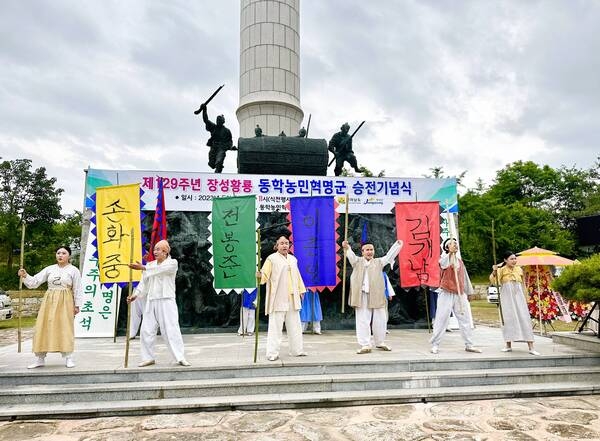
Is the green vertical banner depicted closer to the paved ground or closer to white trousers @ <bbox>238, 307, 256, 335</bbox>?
the paved ground

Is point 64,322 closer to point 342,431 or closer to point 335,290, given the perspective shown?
point 342,431

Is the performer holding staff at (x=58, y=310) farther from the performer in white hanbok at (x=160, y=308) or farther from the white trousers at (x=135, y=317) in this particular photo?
the white trousers at (x=135, y=317)

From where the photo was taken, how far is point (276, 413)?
4590 millimetres

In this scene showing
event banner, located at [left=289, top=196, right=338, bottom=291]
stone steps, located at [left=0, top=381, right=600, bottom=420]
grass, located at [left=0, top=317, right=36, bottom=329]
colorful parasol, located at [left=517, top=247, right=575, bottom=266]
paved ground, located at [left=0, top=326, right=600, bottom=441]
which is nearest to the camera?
paved ground, located at [left=0, top=326, right=600, bottom=441]

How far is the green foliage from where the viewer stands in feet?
20.7

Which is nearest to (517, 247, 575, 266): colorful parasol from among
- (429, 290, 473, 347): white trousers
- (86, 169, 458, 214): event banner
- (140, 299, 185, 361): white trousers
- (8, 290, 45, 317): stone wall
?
(86, 169, 458, 214): event banner

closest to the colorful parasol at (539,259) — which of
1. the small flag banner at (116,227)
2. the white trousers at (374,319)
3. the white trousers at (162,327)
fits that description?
the white trousers at (374,319)

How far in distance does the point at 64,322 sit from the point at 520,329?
6.52m

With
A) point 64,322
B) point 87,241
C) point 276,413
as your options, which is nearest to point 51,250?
point 87,241

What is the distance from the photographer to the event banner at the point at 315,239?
795 cm

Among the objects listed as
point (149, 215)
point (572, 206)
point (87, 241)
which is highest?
point (572, 206)

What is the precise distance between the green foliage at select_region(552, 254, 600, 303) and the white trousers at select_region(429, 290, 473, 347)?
1.60 metres

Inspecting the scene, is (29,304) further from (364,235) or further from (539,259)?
(539,259)

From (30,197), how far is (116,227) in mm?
23639
